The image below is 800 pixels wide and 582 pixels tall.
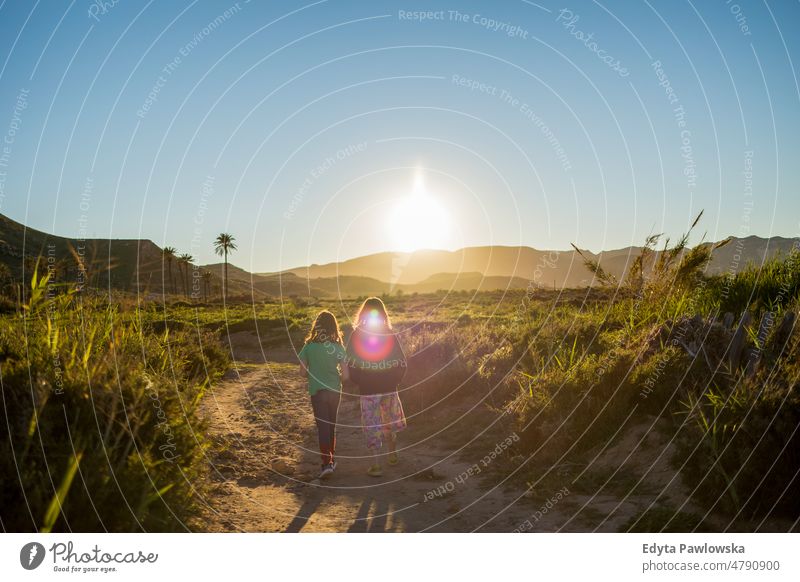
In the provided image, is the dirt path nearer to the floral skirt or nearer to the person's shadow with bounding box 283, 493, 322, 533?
the person's shadow with bounding box 283, 493, 322, 533

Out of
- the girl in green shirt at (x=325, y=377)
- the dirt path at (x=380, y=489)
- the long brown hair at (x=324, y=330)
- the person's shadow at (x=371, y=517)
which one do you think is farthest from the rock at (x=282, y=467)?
the long brown hair at (x=324, y=330)

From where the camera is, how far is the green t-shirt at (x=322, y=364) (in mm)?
8375

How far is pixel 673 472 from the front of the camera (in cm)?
613

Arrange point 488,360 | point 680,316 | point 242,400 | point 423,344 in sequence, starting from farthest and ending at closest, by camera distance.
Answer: point 423,344 < point 242,400 < point 488,360 < point 680,316

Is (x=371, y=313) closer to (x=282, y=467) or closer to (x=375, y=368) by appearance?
(x=375, y=368)

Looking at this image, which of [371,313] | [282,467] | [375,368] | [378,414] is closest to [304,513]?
[282,467]

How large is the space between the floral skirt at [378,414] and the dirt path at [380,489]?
24.0 inches

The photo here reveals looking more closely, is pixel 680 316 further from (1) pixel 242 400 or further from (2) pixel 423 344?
(1) pixel 242 400

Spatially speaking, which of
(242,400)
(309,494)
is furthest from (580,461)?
(242,400)

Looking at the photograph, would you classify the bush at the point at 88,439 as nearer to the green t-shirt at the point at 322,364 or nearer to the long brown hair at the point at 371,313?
the green t-shirt at the point at 322,364

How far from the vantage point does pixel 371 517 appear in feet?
21.7

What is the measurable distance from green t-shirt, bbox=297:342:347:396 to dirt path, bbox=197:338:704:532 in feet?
4.52

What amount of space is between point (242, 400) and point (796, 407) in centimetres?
1145

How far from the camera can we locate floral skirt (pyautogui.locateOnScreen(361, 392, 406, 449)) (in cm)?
888
